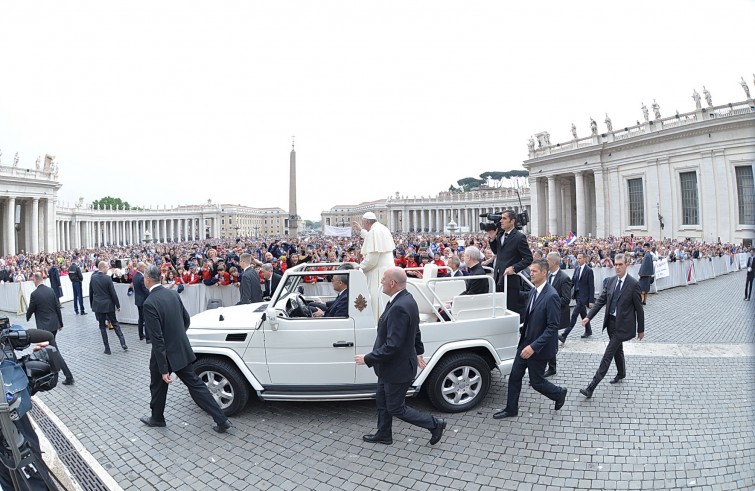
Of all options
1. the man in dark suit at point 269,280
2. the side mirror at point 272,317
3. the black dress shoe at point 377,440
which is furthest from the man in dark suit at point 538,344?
the man in dark suit at point 269,280

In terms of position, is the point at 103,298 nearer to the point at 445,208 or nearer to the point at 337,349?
the point at 337,349

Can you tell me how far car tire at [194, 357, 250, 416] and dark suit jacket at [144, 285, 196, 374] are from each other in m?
0.42

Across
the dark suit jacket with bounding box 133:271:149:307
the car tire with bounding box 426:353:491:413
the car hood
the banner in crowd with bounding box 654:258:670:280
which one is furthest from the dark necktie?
the banner in crowd with bounding box 654:258:670:280

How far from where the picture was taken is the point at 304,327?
547cm

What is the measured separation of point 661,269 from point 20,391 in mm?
20128

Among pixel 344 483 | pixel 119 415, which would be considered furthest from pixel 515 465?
pixel 119 415

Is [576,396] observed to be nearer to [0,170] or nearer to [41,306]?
[41,306]

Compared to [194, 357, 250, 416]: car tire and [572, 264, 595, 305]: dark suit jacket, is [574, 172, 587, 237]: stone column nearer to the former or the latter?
[572, 264, 595, 305]: dark suit jacket

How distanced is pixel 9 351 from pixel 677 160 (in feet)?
140

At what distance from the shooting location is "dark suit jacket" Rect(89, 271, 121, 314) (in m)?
9.95

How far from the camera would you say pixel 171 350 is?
17.0ft

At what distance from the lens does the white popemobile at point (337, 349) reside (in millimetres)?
5438

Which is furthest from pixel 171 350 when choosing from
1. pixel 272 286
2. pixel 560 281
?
pixel 560 281

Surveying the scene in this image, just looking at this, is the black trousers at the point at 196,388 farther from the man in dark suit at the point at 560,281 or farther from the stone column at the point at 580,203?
the stone column at the point at 580,203
